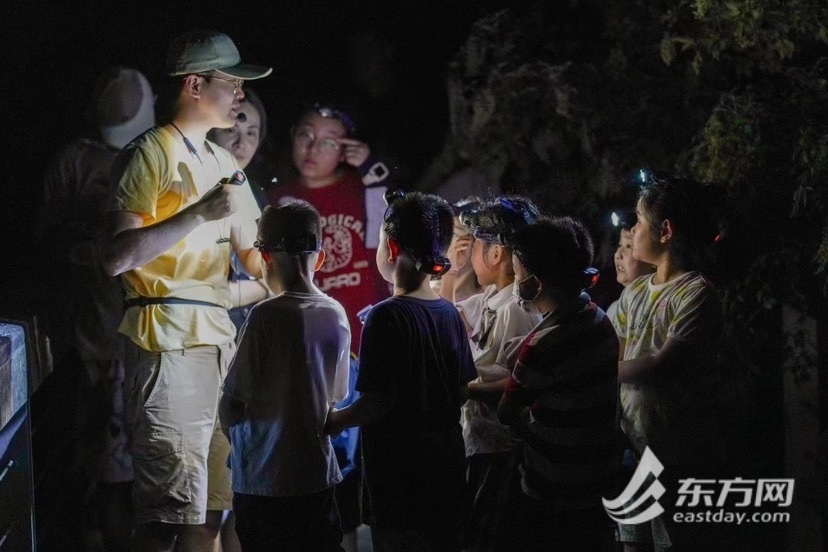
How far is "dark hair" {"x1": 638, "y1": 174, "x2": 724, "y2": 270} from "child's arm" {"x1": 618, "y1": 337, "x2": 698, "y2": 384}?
435 mm

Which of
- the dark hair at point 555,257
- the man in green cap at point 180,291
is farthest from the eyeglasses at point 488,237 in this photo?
the man in green cap at point 180,291

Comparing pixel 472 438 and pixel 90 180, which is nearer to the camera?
pixel 472 438

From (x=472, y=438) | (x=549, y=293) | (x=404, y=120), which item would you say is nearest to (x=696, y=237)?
(x=549, y=293)

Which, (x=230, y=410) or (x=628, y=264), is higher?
→ (x=628, y=264)

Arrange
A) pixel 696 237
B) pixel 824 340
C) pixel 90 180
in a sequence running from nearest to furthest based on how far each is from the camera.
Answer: pixel 696 237
pixel 90 180
pixel 824 340

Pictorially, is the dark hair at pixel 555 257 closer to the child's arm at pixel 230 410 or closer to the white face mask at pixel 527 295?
the white face mask at pixel 527 295

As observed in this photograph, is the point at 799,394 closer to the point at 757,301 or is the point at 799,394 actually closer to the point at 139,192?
the point at 757,301

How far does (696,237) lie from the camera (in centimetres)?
436

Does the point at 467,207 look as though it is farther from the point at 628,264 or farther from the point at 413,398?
the point at 413,398

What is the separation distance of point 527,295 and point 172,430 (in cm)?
164

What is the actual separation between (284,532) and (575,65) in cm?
408

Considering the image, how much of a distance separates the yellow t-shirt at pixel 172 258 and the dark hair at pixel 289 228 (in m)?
0.61

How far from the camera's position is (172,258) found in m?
4.12

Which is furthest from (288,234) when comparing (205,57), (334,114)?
(334,114)
